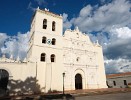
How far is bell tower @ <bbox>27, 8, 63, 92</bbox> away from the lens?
21.6m

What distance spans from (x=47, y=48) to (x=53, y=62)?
266cm

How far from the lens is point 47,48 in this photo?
23.4 m

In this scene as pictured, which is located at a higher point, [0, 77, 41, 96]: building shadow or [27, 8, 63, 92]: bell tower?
[27, 8, 63, 92]: bell tower

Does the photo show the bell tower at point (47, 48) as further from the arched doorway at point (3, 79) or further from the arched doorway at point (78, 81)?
the arched doorway at point (78, 81)

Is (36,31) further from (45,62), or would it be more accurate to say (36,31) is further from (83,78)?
(83,78)

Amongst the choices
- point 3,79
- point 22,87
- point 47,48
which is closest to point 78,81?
point 47,48

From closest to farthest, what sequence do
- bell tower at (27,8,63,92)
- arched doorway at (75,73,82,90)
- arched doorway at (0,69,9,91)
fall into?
arched doorway at (0,69,9,91) → bell tower at (27,8,63,92) → arched doorway at (75,73,82,90)

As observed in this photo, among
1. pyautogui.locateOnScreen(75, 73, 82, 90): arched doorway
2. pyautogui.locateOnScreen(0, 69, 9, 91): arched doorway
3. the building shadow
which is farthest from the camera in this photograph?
pyautogui.locateOnScreen(75, 73, 82, 90): arched doorway

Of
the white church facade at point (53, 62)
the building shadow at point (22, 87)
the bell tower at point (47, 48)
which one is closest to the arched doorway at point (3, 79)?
the white church facade at point (53, 62)

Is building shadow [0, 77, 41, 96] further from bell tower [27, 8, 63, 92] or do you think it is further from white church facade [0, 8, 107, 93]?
bell tower [27, 8, 63, 92]

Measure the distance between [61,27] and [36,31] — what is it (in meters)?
5.37

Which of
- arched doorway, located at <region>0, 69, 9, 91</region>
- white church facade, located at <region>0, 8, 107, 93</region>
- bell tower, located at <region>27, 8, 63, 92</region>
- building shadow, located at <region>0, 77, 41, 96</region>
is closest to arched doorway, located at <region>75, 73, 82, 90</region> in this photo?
white church facade, located at <region>0, 8, 107, 93</region>

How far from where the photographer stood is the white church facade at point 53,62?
19359 mm

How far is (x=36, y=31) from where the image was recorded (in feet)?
76.4
